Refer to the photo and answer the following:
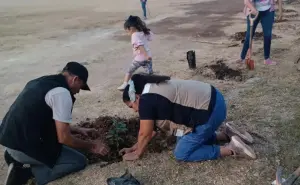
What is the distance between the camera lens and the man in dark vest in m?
2.97

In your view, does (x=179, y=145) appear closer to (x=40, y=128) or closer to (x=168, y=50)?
(x=40, y=128)

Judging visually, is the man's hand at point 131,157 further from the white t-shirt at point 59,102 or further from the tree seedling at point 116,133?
the white t-shirt at point 59,102

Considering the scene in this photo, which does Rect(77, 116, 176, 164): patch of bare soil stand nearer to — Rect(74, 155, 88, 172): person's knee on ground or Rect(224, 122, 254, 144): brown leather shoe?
Rect(74, 155, 88, 172): person's knee on ground

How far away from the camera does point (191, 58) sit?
6.35 metres

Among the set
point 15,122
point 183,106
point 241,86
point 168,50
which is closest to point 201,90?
point 183,106

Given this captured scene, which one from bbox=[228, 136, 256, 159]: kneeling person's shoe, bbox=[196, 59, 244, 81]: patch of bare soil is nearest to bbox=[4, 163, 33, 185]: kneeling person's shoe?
bbox=[228, 136, 256, 159]: kneeling person's shoe

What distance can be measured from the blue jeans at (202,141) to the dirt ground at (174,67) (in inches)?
3.9

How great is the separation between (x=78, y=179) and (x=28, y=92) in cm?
99

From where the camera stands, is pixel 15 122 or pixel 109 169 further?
pixel 109 169

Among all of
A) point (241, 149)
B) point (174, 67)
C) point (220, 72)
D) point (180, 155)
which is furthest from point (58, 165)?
point (174, 67)

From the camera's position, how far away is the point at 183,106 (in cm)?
308

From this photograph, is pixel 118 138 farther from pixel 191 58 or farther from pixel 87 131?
pixel 191 58

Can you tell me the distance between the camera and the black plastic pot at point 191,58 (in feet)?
20.8

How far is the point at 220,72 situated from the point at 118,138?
2944 millimetres
